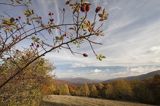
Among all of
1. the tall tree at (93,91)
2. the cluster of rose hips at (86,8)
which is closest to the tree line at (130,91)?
the tall tree at (93,91)

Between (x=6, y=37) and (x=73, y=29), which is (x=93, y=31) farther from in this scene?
(x=6, y=37)

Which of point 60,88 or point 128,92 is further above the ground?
point 60,88

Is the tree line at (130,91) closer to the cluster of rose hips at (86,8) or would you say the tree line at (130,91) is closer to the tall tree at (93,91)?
the tall tree at (93,91)

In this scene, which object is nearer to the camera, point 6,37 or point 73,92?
point 6,37

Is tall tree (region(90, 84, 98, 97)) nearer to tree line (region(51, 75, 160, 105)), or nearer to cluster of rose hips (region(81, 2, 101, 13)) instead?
tree line (region(51, 75, 160, 105))

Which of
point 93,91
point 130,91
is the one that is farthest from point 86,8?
point 93,91

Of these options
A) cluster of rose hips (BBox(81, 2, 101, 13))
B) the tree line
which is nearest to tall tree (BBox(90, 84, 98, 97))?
the tree line

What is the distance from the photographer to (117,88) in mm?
93125

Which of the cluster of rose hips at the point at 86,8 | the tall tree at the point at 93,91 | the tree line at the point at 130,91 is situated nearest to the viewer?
the cluster of rose hips at the point at 86,8

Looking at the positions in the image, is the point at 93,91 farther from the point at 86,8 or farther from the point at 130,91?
the point at 86,8

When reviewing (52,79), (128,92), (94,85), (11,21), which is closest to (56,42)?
(11,21)

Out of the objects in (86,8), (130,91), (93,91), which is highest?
(93,91)

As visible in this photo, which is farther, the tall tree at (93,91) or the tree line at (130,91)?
the tall tree at (93,91)

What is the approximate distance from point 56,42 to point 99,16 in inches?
44.4
